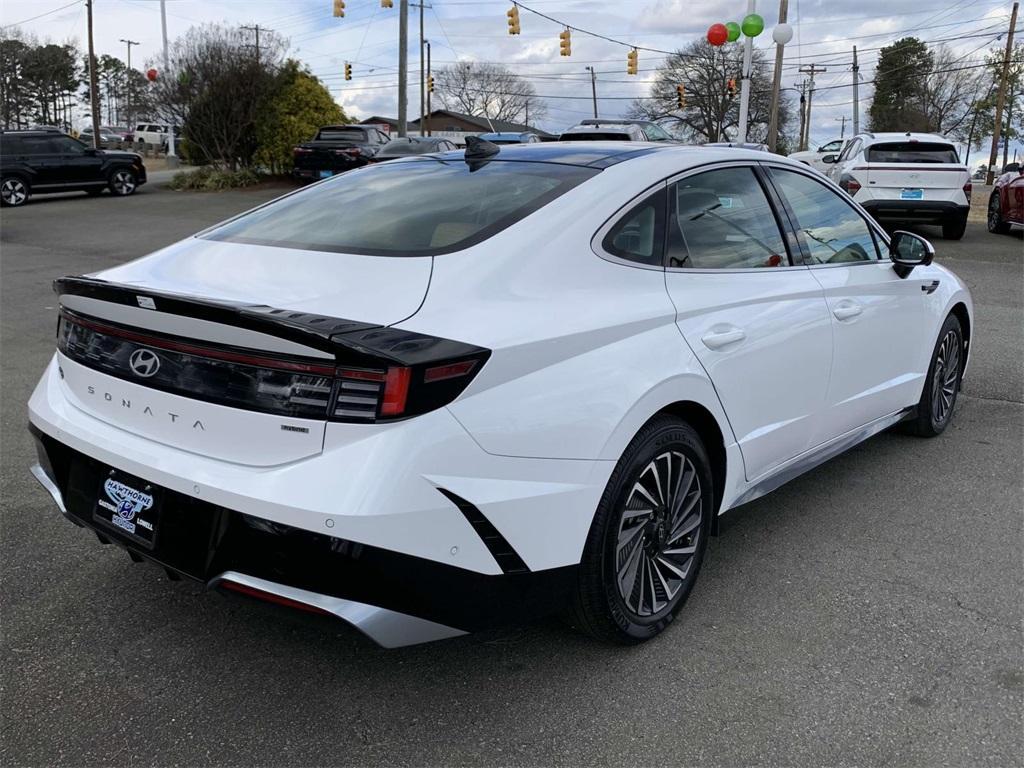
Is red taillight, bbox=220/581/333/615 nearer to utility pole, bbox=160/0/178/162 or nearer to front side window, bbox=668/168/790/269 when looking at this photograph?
front side window, bbox=668/168/790/269

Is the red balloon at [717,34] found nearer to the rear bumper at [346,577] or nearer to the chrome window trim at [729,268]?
the chrome window trim at [729,268]

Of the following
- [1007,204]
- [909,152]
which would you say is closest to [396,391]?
[909,152]

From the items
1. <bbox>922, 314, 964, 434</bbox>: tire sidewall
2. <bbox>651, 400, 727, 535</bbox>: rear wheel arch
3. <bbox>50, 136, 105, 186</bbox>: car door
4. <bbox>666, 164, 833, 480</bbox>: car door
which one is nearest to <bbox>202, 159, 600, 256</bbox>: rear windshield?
<bbox>666, 164, 833, 480</bbox>: car door

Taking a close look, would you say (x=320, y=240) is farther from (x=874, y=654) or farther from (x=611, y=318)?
(x=874, y=654)

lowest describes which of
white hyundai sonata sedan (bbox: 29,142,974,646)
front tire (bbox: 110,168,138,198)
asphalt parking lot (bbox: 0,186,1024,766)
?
asphalt parking lot (bbox: 0,186,1024,766)

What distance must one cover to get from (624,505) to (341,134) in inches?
838

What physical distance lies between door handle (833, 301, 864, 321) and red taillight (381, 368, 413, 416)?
2.21 m

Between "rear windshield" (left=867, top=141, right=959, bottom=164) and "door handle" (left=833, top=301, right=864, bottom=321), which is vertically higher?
"rear windshield" (left=867, top=141, right=959, bottom=164)

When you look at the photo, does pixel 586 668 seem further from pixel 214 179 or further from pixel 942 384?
pixel 214 179

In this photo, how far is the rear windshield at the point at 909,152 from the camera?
44.6 ft

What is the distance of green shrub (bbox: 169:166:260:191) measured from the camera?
79.7 feet

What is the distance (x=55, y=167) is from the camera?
21656 mm

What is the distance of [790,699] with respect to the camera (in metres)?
2.60

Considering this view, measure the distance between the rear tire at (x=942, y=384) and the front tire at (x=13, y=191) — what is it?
21.7 metres
